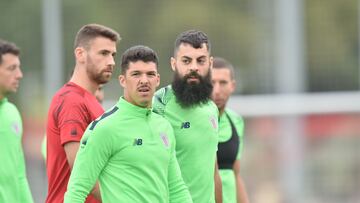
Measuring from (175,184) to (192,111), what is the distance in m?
0.79

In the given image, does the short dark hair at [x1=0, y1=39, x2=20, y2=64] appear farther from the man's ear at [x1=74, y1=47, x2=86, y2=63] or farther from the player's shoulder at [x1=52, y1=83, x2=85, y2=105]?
the player's shoulder at [x1=52, y1=83, x2=85, y2=105]

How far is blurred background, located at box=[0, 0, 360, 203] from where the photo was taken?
17297 millimetres

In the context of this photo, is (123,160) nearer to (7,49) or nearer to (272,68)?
(7,49)

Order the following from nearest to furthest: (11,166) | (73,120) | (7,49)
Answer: (73,120) < (11,166) < (7,49)

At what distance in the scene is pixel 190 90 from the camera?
26.4 ft

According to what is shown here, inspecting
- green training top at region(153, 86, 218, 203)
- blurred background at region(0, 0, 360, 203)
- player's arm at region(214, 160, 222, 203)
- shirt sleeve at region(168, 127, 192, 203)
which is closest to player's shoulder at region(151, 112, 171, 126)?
shirt sleeve at region(168, 127, 192, 203)

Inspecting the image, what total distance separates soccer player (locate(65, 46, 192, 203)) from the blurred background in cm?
964

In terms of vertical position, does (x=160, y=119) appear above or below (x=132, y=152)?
above

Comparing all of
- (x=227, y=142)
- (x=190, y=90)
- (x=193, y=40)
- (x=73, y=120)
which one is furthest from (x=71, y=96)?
(x=227, y=142)

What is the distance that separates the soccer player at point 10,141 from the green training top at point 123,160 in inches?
86.7

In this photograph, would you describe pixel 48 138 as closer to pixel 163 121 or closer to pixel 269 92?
pixel 163 121

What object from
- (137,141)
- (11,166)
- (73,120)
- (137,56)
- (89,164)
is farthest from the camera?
(11,166)

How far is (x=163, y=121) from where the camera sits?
7.64m

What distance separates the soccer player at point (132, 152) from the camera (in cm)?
727
